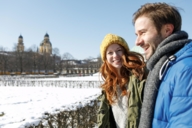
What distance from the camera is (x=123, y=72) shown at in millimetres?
2156

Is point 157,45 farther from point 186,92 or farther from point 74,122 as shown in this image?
point 74,122

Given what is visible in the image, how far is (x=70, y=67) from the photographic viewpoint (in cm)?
9894

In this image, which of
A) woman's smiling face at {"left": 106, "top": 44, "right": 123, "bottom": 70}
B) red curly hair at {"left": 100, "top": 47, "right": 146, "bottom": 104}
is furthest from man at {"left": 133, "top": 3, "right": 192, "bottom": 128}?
woman's smiling face at {"left": 106, "top": 44, "right": 123, "bottom": 70}

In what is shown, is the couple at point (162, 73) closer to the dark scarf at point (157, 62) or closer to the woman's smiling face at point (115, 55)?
the dark scarf at point (157, 62)

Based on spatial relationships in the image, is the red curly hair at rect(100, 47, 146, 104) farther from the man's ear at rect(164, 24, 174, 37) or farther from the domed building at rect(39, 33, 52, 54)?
the domed building at rect(39, 33, 52, 54)

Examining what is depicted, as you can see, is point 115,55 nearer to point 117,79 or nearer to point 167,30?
point 117,79

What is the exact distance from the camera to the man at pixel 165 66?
907mm

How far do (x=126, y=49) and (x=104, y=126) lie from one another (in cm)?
98

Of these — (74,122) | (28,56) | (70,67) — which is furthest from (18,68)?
(74,122)

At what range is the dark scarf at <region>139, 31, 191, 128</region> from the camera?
1109 millimetres

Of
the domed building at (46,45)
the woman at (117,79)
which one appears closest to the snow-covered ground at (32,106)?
the woman at (117,79)

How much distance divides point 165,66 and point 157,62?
4.8 inches

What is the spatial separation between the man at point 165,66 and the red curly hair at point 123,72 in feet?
2.28

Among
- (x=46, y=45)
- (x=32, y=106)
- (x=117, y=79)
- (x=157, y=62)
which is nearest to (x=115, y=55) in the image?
(x=117, y=79)
